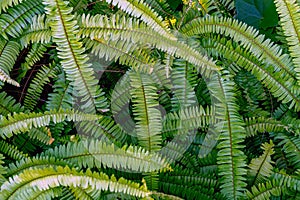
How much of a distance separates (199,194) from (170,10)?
1228 mm

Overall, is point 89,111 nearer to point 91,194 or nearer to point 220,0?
point 91,194

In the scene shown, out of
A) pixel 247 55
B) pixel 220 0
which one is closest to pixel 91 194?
pixel 247 55

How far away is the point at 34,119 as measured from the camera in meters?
2.17

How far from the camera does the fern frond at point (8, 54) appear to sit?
Answer: 95.1 inches

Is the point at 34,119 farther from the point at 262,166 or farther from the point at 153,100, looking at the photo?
the point at 262,166

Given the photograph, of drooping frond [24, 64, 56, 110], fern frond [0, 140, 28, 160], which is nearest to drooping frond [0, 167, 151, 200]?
fern frond [0, 140, 28, 160]

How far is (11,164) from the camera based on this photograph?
218 cm

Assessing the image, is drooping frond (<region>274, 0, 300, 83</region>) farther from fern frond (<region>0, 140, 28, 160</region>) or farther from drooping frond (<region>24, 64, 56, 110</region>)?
fern frond (<region>0, 140, 28, 160</region>)

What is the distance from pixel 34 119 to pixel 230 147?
111cm

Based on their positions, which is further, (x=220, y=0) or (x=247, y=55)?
(x=220, y=0)

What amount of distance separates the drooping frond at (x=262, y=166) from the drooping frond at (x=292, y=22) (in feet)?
1.54

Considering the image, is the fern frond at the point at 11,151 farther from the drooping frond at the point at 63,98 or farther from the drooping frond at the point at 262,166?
the drooping frond at the point at 262,166

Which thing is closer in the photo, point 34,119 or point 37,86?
point 34,119

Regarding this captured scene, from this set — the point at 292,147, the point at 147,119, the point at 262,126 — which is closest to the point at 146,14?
the point at 147,119
